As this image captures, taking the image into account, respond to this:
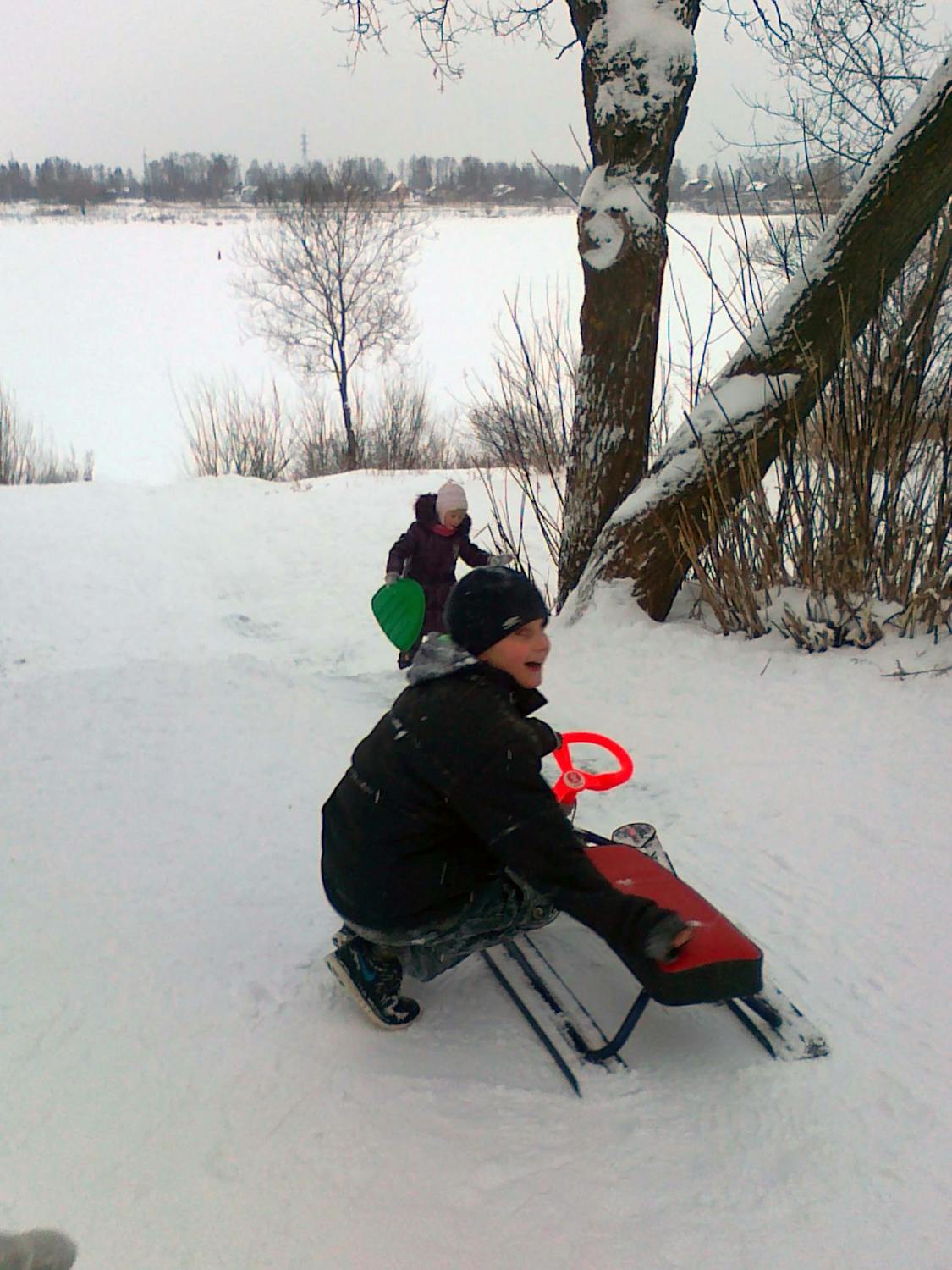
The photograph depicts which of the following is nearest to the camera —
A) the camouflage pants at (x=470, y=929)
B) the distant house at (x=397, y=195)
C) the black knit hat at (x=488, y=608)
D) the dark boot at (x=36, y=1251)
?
the dark boot at (x=36, y=1251)

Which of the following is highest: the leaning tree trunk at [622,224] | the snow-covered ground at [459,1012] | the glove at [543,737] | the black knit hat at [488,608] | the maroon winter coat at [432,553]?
the leaning tree trunk at [622,224]

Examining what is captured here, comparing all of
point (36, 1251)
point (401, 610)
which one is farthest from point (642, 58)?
point (36, 1251)

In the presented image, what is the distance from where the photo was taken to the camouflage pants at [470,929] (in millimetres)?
1990

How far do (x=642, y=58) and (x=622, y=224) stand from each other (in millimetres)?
776

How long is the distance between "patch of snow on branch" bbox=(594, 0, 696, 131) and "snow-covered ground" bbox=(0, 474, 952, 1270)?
103 inches

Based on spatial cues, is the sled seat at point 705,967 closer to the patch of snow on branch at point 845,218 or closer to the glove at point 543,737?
the glove at point 543,737

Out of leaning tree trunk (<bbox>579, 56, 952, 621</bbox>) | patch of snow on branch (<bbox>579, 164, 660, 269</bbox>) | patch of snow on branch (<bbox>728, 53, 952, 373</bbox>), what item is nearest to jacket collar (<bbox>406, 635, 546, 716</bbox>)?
leaning tree trunk (<bbox>579, 56, 952, 621</bbox>)

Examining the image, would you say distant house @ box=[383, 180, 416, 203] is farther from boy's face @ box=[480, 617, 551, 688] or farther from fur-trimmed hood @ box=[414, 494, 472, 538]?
boy's face @ box=[480, 617, 551, 688]

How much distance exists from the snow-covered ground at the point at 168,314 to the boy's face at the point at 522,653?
Answer: 18.8 meters

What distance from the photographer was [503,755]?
1786 mm

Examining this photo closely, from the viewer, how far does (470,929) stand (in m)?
2.04

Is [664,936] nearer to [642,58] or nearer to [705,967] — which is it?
[705,967]

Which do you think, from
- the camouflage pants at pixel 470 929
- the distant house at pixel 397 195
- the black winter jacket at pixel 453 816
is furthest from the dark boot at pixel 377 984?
the distant house at pixel 397 195

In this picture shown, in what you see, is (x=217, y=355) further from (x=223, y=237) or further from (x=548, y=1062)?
(x=548, y=1062)
